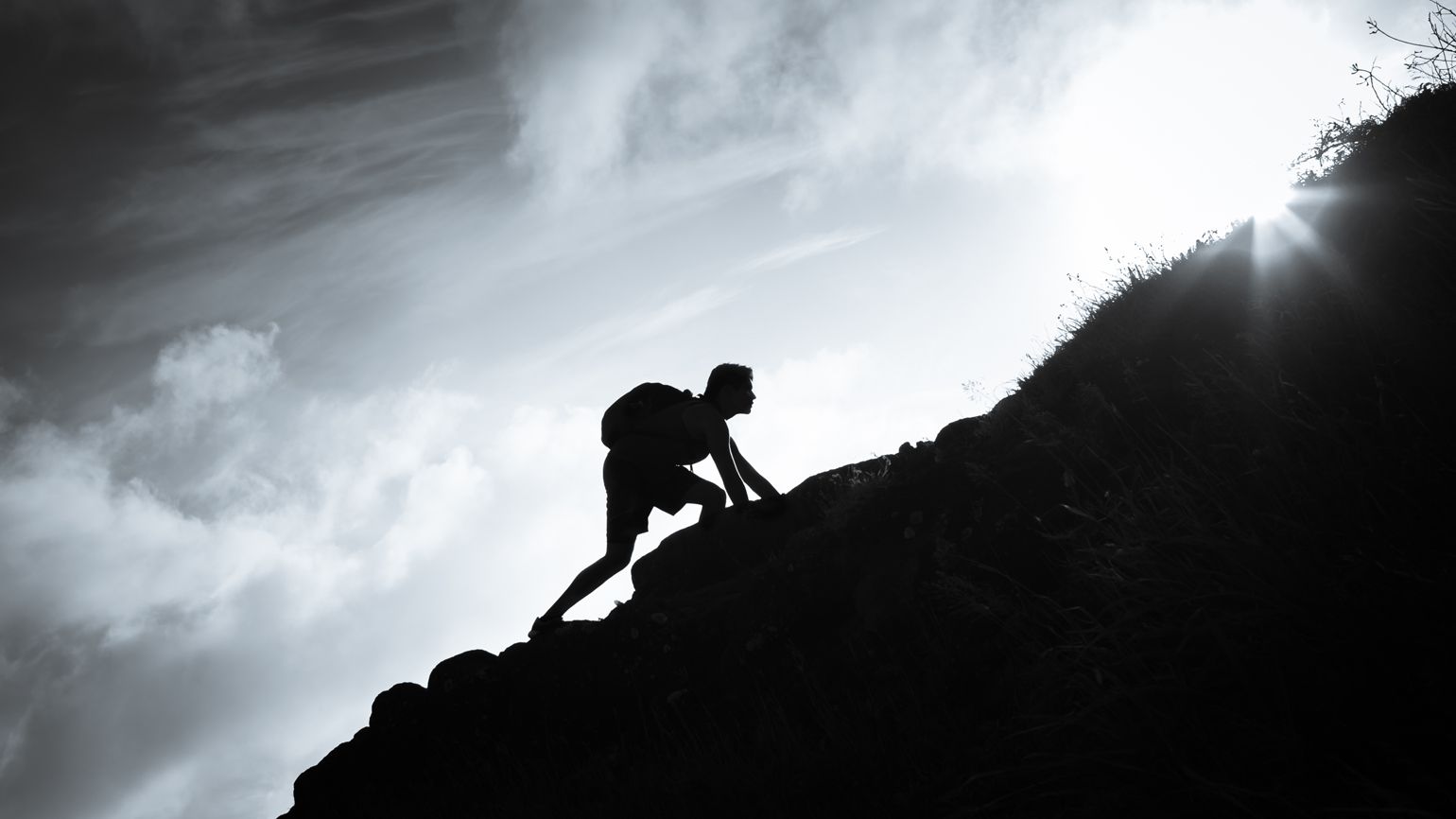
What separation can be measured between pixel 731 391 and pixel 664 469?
0.90m

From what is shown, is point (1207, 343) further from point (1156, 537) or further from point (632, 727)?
point (632, 727)

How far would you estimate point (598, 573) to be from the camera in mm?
6379

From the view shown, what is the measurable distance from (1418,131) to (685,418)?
516 centimetres

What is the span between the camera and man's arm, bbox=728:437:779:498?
6.25m

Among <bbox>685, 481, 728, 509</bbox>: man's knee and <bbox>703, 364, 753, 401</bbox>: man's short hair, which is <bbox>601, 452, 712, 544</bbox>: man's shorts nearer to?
<bbox>685, 481, 728, 509</bbox>: man's knee

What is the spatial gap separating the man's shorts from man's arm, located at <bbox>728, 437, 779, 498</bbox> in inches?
20.5

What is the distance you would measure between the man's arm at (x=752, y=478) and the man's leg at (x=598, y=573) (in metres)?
1.12

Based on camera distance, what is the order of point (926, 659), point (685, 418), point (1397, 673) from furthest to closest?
point (685, 418) → point (926, 659) → point (1397, 673)

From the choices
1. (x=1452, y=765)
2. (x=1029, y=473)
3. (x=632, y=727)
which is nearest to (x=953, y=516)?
(x=1029, y=473)

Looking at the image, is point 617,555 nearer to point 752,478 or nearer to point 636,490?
point 636,490

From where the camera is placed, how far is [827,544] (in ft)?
16.7

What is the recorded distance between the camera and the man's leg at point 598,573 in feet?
20.5

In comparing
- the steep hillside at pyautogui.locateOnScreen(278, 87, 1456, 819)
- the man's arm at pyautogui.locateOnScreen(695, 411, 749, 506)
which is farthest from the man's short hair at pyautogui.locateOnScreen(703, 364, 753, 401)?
the steep hillside at pyautogui.locateOnScreen(278, 87, 1456, 819)

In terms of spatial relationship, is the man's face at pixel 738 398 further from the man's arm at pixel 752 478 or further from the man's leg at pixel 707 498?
the man's leg at pixel 707 498
